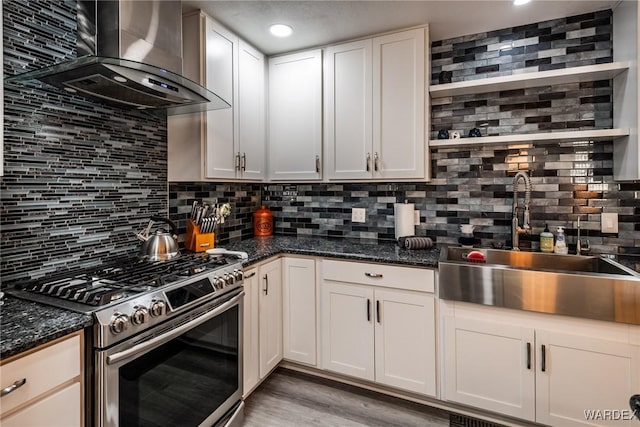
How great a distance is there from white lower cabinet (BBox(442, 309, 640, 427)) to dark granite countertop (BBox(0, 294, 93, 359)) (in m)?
1.75

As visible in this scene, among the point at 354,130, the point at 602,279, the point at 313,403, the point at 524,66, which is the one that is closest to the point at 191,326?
the point at 313,403

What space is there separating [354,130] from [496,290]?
54.9 inches

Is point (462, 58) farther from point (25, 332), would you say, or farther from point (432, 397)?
point (25, 332)

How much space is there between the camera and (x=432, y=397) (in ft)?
6.49

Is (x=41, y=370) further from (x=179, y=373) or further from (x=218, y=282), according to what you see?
(x=218, y=282)

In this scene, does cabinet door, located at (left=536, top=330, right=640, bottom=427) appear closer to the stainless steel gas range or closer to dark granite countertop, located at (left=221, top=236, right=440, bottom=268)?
dark granite countertop, located at (left=221, top=236, right=440, bottom=268)

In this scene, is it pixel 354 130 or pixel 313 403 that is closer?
pixel 313 403

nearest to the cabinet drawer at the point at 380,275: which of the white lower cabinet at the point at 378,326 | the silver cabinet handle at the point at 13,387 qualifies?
the white lower cabinet at the point at 378,326

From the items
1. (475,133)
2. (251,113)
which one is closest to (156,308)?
(251,113)

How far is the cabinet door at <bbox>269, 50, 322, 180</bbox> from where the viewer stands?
2.52m

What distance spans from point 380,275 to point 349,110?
1212 mm

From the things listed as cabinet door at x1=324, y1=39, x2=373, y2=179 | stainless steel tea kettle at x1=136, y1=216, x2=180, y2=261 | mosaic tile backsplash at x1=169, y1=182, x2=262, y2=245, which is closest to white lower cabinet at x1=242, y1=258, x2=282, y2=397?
stainless steel tea kettle at x1=136, y1=216, x2=180, y2=261

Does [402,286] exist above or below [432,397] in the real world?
above

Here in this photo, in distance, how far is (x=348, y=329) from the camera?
217cm
